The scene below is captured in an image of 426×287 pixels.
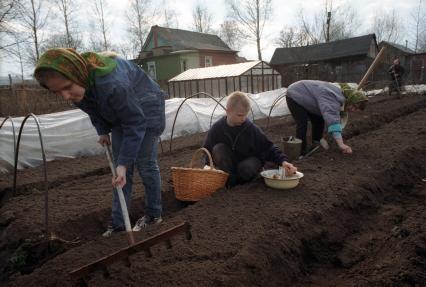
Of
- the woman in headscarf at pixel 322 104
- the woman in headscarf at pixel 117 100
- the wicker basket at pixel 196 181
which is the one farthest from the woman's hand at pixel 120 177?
the woman in headscarf at pixel 322 104

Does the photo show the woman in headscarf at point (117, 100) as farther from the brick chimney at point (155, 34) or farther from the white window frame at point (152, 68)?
the brick chimney at point (155, 34)

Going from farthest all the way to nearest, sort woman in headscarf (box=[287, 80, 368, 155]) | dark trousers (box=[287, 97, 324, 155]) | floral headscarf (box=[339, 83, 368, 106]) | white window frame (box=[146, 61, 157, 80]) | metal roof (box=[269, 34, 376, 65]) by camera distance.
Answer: white window frame (box=[146, 61, 157, 80]) < metal roof (box=[269, 34, 376, 65]) < dark trousers (box=[287, 97, 324, 155]) < floral headscarf (box=[339, 83, 368, 106]) < woman in headscarf (box=[287, 80, 368, 155])

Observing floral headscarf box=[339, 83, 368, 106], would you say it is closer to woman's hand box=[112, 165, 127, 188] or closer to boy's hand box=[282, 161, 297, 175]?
boy's hand box=[282, 161, 297, 175]

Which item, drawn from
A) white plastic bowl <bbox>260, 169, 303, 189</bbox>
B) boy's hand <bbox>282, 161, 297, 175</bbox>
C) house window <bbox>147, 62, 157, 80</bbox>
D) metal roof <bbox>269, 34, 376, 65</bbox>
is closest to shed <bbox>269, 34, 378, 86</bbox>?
metal roof <bbox>269, 34, 376, 65</bbox>

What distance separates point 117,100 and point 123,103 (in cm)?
4

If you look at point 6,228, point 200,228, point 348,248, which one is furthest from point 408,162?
point 6,228

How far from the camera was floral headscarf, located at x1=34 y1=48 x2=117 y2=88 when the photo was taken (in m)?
1.90

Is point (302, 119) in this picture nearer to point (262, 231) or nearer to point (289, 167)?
point (289, 167)

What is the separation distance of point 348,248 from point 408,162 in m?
2.49

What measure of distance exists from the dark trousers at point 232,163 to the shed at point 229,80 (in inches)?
515

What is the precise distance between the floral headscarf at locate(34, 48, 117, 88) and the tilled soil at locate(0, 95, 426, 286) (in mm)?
1179

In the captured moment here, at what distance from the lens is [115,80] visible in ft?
7.04

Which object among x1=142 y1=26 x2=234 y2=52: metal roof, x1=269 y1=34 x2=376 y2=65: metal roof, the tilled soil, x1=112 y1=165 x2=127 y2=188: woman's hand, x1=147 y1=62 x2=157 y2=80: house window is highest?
x1=142 y1=26 x2=234 y2=52: metal roof

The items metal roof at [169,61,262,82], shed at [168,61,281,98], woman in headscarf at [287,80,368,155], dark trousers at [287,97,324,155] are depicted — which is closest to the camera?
woman in headscarf at [287,80,368,155]
